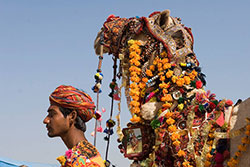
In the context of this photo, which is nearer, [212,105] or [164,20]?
[212,105]

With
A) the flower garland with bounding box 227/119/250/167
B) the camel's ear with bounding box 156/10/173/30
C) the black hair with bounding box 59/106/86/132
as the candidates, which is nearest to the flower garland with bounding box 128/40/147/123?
the camel's ear with bounding box 156/10/173/30

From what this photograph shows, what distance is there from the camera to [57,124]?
12.3 ft

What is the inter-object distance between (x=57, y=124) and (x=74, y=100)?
0.26m

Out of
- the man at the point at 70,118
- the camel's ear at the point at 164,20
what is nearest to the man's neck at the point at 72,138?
the man at the point at 70,118

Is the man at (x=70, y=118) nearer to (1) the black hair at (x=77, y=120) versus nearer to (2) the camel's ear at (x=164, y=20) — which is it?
(1) the black hair at (x=77, y=120)

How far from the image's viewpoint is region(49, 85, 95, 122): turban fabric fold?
3.77 metres

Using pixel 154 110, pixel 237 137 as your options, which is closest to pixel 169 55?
pixel 154 110

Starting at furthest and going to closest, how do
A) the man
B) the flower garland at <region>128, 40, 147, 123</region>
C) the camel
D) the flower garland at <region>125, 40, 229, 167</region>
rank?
the flower garland at <region>128, 40, 147, 123</region>, the flower garland at <region>125, 40, 229, 167</region>, the camel, the man

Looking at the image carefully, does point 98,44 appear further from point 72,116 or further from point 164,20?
point 72,116

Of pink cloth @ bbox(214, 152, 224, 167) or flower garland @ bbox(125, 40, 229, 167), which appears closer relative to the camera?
pink cloth @ bbox(214, 152, 224, 167)

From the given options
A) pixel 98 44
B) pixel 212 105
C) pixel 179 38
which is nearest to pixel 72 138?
pixel 212 105

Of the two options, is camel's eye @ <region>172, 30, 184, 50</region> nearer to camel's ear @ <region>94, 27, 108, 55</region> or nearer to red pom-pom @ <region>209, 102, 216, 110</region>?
red pom-pom @ <region>209, 102, 216, 110</region>

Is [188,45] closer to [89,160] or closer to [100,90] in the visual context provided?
[100,90]

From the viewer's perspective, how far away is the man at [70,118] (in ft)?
12.3
